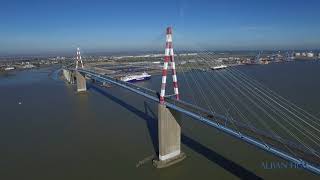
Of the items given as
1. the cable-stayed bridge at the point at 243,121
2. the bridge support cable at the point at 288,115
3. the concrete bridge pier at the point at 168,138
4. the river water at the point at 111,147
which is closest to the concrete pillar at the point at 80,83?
the river water at the point at 111,147

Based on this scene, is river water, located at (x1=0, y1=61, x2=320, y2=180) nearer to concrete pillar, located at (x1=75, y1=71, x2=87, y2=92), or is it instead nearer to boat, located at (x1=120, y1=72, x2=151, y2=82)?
concrete pillar, located at (x1=75, y1=71, x2=87, y2=92)

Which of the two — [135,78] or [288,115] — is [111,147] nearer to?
[288,115]

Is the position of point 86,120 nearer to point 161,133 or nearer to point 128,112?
point 128,112

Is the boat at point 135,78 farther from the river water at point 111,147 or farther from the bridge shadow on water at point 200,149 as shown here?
the bridge shadow on water at point 200,149

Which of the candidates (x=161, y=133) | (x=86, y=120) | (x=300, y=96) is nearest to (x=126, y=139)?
(x=161, y=133)

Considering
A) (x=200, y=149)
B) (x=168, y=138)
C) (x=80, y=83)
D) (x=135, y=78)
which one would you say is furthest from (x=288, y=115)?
(x=135, y=78)
